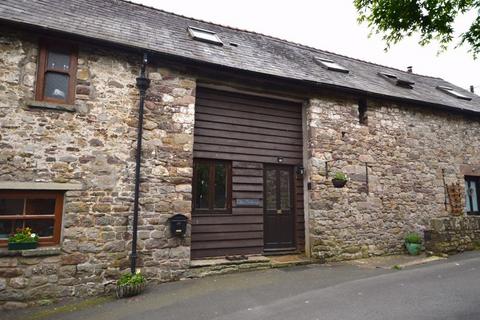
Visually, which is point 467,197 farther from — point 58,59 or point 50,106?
point 58,59

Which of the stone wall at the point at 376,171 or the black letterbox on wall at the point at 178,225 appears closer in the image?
the black letterbox on wall at the point at 178,225

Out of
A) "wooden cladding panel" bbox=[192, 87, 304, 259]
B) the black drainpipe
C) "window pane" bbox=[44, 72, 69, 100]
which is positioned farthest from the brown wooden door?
"window pane" bbox=[44, 72, 69, 100]

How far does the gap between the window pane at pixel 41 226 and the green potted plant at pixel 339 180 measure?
6263 mm

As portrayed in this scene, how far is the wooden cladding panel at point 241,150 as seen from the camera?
22.8 feet

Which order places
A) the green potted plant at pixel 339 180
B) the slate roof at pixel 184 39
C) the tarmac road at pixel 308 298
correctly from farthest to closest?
the green potted plant at pixel 339 180
the slate roof at pixel 184 39
the tarmac road at pixel 308 298

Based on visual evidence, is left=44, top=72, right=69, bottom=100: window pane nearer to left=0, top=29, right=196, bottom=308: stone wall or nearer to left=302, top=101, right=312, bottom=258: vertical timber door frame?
left=0, top=29, right=196, bottom=308: stone wall

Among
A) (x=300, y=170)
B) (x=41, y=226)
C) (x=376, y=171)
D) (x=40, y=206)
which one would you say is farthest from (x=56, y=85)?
(x=376, y=171)

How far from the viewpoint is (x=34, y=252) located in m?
5.04

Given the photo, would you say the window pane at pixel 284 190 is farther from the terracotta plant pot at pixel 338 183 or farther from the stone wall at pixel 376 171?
the terracotta plant pot at pixel 338 183

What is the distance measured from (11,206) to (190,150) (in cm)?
328

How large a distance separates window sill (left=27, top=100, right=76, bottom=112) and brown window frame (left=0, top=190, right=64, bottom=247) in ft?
4.92

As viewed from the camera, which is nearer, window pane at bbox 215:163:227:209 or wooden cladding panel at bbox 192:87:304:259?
wooden cladding panel at bbox 192:87:304:259

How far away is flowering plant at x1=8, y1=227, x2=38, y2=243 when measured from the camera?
497cm

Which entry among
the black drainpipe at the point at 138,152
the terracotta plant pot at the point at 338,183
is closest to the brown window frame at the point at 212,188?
the black drainpipe at the point at 138,152
